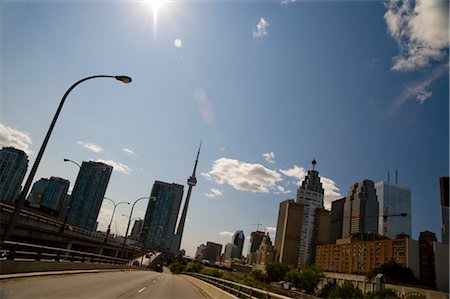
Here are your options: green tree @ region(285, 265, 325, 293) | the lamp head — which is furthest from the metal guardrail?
green tree @ region(285, 265, 325, 293)

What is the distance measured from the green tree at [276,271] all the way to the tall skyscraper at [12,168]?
123 metres

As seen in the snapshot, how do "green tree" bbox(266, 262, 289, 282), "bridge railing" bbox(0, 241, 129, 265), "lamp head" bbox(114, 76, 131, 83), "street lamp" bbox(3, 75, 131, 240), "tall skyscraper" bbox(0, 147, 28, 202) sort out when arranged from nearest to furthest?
"street lamp" bbox(3, 75, 131, 240) → "bridge railing" bbox(0, 241, 129, 265) → "lamp head" bbox(114, 76, 131, 83) → "tall skyscraper" bbox(0, 147, 28, 202) → "green tree" bbox(266, 262, 289, 282)

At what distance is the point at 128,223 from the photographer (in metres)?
55.6

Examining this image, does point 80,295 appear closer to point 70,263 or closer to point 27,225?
point 70,263

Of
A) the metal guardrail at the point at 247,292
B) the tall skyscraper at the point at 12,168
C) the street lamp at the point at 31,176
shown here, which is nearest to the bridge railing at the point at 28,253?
the street lamp at the point at 31,176

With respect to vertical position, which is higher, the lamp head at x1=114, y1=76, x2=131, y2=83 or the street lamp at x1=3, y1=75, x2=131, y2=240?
the lamp head at x1=114, y1=76, x2=131, y2=83

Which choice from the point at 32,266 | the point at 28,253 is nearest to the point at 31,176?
the point at 28,253

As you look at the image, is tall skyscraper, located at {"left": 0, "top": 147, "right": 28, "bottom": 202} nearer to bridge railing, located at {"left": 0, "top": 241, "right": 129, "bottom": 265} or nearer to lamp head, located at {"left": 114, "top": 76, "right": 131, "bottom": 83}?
bridge railing, located at {"left": 0, "top": 241, "right": 129, "bottom": 265}

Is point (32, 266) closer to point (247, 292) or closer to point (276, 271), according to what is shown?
point (247, 292)

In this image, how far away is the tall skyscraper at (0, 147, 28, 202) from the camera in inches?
3580

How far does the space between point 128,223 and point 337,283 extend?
127 metres

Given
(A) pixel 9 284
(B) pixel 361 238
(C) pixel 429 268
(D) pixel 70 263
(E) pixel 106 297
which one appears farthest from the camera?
(B) pixel 361 238

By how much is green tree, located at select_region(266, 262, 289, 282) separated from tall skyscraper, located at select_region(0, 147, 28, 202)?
123 meters

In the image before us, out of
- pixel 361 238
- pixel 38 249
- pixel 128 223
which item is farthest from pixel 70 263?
pixel 361 238
